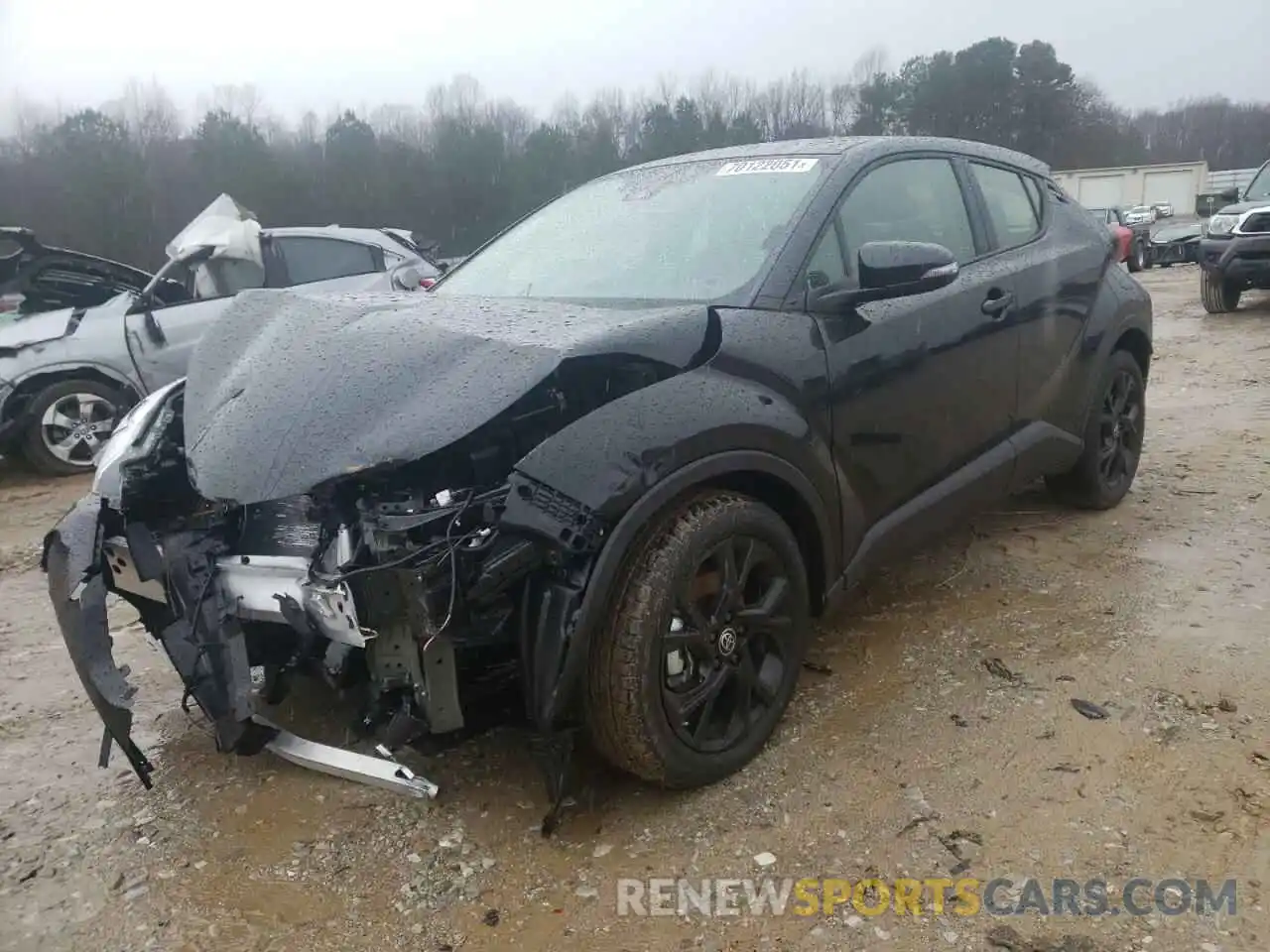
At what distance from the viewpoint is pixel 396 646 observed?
2.27 metres

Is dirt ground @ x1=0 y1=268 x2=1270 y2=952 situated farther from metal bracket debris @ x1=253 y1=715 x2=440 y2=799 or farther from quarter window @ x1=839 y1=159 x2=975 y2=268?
quarter window @ x1=839 y1=159 x2=975 y2=268

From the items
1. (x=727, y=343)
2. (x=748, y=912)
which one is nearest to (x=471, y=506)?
(x=727, y=343)

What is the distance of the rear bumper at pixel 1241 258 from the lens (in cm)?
1091

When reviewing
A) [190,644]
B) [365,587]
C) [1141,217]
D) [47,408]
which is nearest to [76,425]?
[47,408]

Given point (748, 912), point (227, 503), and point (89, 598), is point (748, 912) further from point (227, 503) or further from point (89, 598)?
point (89, 598)

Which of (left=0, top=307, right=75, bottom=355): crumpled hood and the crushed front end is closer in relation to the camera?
the crushed front end

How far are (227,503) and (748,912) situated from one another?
5.17ft

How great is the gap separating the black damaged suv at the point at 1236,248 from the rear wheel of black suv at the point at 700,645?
10.8 m

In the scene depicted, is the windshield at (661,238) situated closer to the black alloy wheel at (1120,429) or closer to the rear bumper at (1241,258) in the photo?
the black alloy wheel at (1120,429)

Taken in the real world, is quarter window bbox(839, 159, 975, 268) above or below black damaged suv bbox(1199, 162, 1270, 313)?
above

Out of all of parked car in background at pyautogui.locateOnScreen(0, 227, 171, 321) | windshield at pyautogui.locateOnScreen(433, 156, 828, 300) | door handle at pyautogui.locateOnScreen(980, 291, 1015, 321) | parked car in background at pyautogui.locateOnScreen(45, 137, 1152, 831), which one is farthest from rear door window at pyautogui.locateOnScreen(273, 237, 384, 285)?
door handle at pyautogui.locateOnScreen(980, 291, 1015, 321)

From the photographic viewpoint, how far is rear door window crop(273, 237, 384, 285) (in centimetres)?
753

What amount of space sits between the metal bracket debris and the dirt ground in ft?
0.52

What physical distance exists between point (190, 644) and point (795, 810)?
162cm
